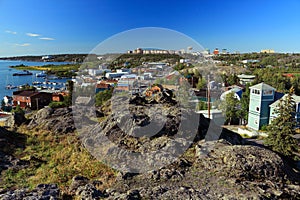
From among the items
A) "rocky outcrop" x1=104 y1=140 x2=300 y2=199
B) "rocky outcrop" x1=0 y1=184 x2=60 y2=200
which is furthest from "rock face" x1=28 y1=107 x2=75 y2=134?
"rocky outcrop" x1=104 y1=140 x2=300 y2=199

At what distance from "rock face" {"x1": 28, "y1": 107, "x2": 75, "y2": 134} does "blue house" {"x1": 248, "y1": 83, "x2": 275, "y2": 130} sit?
1405 cm

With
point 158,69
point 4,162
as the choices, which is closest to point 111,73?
point 158,69

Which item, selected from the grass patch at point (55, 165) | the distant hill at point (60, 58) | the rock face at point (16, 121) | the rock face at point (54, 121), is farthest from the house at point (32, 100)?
the distant hill at point (60, 58)

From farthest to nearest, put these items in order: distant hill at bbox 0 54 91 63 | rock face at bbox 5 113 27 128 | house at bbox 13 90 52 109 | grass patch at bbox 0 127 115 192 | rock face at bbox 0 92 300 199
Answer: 1. distant hill at bbox 0 54 91 63
2. house at bbox 13 90 52 109
3. rock face at bbox 5 113 27 128
4. grass patch at bbox 0 127 115 192
5. rock face at bbox 0 92 300 199

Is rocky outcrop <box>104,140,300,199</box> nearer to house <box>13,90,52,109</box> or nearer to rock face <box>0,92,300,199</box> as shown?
rock face <box>0,92,300,199</box>

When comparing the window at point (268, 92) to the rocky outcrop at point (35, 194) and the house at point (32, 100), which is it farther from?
the house at point (32, 100)

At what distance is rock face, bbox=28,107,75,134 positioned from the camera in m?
8.94

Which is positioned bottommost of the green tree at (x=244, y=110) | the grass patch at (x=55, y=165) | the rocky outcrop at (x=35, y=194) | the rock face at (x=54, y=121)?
the green tree at (x=244, y=110)

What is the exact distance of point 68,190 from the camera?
15.4 feet

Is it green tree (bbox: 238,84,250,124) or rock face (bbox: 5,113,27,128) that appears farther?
green tree (bbox: 238,84,250,124)

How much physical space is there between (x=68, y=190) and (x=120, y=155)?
6.01 ft

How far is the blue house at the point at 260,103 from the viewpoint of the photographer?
17.4m

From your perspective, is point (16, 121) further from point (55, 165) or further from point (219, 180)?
point (219, 180)

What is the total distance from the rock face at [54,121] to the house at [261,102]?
14.1 meters
